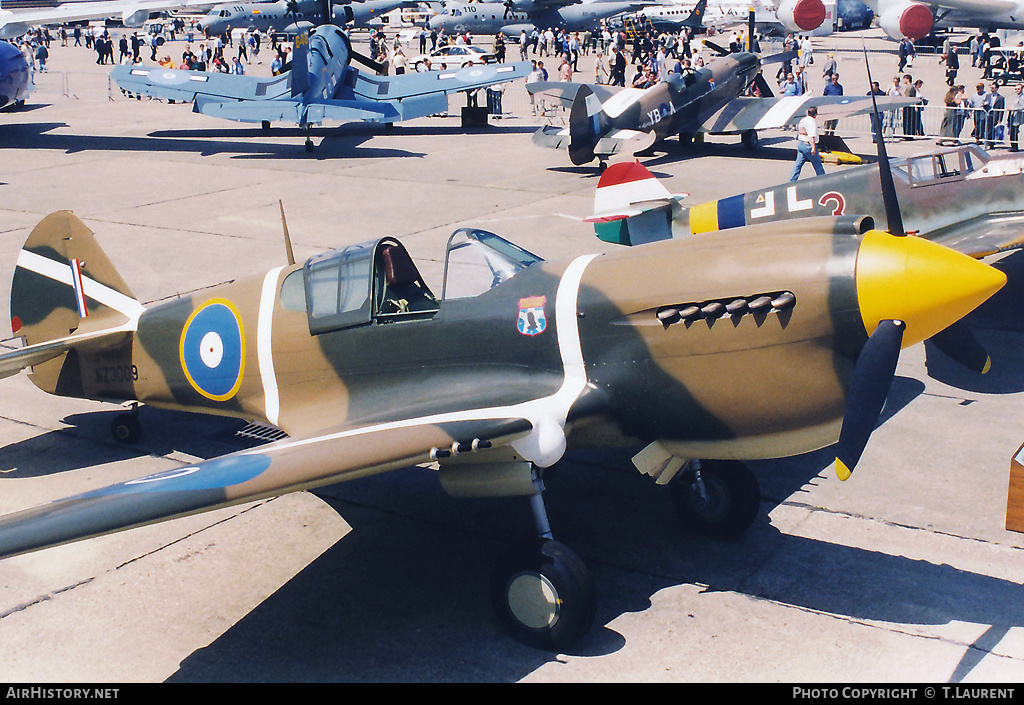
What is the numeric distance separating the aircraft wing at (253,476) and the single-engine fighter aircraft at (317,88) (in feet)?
61.9

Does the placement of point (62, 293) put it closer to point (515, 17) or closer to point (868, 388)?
point (868, 388)

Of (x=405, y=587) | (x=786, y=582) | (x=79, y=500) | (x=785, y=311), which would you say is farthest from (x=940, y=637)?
(x=79, y=500)

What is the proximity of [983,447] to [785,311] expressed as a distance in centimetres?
385

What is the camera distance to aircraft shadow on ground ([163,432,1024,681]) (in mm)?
5684

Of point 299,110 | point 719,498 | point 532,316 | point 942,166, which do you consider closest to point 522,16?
point 299,110

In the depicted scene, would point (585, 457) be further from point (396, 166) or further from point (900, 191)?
point (396, 166)

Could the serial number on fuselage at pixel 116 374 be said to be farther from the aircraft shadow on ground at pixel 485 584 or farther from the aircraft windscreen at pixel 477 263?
the aircraft windscreen at pixel 477 263

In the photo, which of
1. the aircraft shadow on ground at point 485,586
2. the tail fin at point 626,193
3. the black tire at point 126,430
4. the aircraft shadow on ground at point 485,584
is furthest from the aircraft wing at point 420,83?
the aircraft shadow on ground at point 485,586

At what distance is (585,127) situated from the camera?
21.2 meters

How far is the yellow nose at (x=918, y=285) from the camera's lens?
5402mm

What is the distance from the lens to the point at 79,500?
5.04 m

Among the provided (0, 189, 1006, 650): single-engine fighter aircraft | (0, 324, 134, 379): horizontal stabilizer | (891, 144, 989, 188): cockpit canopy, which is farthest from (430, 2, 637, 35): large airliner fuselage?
(0, 189, 1006, 650): single-engine fighter aircraft

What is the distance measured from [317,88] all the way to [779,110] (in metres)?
11.0

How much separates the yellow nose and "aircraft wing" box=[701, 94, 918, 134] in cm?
1587
